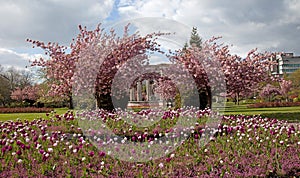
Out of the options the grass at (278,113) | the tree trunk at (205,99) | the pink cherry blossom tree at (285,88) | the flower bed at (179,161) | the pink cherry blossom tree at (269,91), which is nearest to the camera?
the flower bed at (179,161)

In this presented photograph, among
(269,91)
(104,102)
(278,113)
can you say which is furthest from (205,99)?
(269,91)

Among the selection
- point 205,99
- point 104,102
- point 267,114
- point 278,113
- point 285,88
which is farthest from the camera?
point 285,88

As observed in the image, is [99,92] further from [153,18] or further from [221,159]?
[221,159]

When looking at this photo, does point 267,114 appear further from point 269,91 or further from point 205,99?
point 269,91

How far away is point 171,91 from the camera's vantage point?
1361 centimetres

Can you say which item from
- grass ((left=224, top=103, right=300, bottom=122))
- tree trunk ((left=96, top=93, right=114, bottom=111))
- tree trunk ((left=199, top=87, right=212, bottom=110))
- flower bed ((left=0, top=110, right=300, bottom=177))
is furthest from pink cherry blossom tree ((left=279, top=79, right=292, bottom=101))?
flower bed ((left=0, top=110, right=300, bottom=177))

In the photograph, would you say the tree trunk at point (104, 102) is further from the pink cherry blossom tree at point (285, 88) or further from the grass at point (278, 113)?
the pink cherry blossom tree at point (285, 88)

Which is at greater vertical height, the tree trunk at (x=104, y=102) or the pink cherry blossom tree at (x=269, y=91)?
the pink cherry blossom tree at (x=269, y=91)

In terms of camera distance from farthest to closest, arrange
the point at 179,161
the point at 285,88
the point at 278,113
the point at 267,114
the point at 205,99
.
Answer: the point at 285,88 → the point at 278,113 → the point at 267,114 → the point at 205,99 → the point at 179,161

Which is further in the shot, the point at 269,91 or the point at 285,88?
the point at 285,88

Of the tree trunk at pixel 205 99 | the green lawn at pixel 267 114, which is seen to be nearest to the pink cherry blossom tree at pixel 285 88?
the green lawn at pixel 267 114

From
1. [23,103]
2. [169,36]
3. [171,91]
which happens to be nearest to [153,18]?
[169,36]

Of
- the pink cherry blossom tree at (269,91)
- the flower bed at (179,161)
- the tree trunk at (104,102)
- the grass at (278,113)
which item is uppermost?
the pink cherry blossom tree at (269,91)

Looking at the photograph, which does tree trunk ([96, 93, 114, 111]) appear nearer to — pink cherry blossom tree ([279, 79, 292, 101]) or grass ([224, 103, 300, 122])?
grass ([224, 103, 300, 122])
